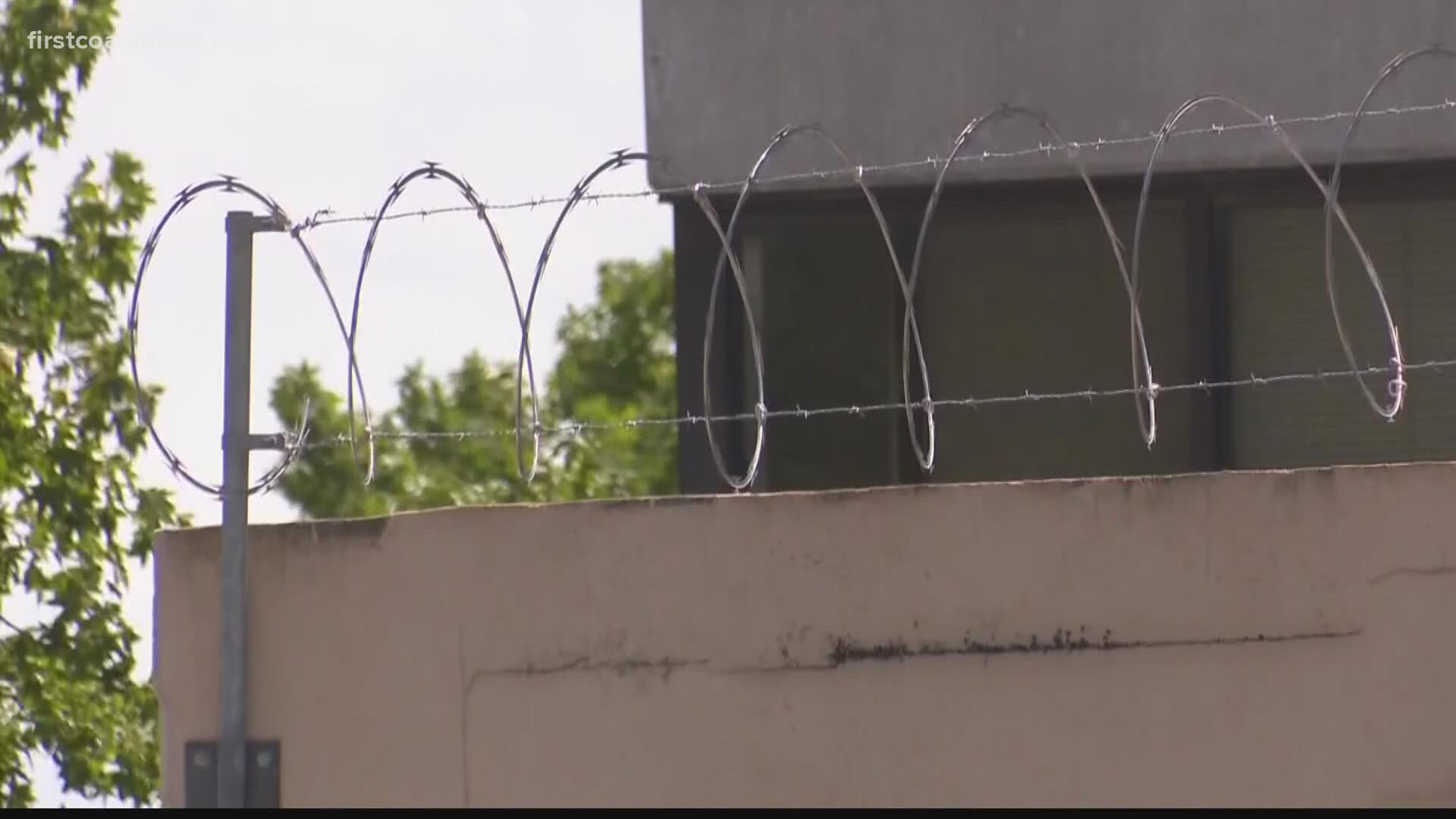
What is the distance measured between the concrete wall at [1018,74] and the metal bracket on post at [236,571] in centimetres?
266

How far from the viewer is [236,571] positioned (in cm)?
526

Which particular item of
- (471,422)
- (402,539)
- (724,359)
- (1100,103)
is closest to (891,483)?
(724,359)

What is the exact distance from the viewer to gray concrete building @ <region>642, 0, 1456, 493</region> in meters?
7.48

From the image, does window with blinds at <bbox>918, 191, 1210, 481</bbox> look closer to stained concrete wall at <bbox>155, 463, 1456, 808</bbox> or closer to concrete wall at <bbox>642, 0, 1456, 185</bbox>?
concrete wall at <bbox>642, 0, 1456, 185</bbox>

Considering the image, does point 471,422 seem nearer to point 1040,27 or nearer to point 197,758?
point 1040,27

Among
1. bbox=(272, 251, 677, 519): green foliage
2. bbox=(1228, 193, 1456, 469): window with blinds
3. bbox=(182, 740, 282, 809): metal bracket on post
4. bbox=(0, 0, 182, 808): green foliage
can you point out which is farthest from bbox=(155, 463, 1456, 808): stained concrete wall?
bbox=(272, 251, 677, 519): green foliage

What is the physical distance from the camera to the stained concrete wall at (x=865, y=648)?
466 centimetres

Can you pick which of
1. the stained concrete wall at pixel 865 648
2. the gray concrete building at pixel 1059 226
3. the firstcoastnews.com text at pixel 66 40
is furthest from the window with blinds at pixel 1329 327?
the firstcoastnews.com text at pixel 66 40

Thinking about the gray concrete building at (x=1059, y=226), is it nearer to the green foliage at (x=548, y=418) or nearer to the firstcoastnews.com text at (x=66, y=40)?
the firstcoastnews.com text at (x=66, y=40)

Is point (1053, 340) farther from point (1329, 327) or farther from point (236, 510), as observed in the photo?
point (236, 510)

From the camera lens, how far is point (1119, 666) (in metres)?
4.77

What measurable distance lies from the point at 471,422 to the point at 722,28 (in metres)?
25.5

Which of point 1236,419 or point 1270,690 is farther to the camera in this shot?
point 1236,419

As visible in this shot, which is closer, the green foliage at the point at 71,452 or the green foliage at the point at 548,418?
the green foliage at the point at 71,452
